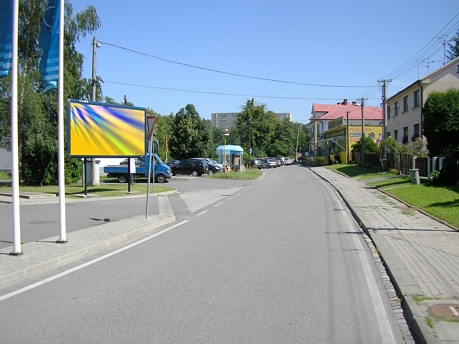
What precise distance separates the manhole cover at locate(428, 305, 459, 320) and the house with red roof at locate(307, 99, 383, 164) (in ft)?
157

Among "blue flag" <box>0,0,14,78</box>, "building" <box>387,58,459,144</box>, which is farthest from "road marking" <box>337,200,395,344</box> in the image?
"building" <box>387,58,459,144</box>

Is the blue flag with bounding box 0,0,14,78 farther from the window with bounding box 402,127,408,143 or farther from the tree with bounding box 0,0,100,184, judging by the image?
the window with bounding box 402,127,408,143

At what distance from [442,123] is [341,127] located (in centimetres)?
4649

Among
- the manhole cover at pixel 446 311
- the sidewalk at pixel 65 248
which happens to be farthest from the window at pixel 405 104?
the manhole cover at pixel 446 311

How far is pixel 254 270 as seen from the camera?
751 centimetres

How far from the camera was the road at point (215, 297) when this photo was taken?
477cm

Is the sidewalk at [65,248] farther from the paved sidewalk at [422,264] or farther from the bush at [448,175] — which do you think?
the bush at [448,175]

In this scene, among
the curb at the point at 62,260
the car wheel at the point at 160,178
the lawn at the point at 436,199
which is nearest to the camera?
the curb at the point at 62,260

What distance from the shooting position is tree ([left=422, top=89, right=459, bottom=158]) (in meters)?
25.2

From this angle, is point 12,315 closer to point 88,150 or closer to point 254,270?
point 254,270

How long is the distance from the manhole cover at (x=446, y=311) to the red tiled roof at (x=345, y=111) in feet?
267

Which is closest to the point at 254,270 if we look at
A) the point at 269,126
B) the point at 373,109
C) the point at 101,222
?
the point at 101,222

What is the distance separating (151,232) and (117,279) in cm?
480

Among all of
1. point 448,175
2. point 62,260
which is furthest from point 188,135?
point 62,260
